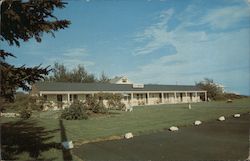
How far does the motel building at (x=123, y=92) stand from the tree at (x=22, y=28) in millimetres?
23323

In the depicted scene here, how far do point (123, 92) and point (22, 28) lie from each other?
139ft

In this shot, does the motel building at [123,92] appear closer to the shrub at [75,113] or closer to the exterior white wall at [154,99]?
the exterior white wall at [154,99]

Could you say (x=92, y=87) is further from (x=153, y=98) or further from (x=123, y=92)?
(x=153, y=98)

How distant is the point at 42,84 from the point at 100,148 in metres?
35.2

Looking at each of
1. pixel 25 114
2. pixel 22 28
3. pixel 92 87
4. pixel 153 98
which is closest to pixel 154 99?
pixel 153 98

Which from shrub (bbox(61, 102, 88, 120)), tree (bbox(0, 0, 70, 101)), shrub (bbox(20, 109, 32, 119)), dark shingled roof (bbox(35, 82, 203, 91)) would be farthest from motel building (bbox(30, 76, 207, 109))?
tree (bbox(0, 0, 70, 101))

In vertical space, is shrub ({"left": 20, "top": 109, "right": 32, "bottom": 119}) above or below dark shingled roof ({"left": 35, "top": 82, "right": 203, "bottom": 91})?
below

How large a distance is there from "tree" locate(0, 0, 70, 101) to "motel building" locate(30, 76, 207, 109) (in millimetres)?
23323

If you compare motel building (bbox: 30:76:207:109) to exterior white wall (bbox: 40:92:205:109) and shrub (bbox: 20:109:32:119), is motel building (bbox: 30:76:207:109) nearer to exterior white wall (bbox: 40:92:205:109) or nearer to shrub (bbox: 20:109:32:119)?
exterior white wall (bbox: 40:92:205:109)

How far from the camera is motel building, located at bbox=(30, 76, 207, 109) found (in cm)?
4225

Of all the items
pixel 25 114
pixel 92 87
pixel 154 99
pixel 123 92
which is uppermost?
pixel 92 87

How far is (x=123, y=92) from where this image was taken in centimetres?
5112

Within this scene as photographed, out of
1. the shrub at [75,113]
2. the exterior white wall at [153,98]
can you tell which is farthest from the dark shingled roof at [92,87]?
the shrub at [75,113]

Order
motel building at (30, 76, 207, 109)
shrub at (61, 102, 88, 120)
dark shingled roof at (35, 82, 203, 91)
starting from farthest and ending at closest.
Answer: dark shingled roof at (35, 82, 203, 91) < motel building at (30, 76, 207, 109) < shrub at (61, 102, 88, 120)
